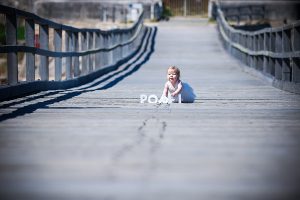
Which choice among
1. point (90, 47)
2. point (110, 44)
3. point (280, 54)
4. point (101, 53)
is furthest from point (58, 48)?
point (110, 44)

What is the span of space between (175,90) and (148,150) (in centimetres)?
431

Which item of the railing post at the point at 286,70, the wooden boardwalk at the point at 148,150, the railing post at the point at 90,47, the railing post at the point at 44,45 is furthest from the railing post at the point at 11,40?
the railing post at the point at 90,47

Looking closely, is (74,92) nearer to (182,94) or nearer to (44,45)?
(44,45)

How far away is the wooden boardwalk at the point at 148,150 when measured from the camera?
10.7 feet

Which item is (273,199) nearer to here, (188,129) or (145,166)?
(145,166)

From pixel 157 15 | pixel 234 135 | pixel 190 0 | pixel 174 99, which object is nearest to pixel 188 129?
pixel 234 135

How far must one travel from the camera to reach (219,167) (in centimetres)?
380

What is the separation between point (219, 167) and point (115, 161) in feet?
2.08

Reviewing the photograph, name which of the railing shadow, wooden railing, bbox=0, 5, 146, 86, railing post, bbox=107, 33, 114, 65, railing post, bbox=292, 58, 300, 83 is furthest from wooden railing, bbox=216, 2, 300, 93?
railing post, bbox=107, 33, 114, 65

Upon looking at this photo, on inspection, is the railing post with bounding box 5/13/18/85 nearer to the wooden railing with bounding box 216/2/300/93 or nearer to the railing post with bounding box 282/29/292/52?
the wooden railing with bounding box 216/2/300/93

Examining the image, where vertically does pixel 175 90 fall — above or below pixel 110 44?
below

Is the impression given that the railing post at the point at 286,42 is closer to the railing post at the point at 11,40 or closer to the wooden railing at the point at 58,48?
the wooden railing at the point at 58,48

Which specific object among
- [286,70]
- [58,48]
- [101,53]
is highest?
[58,48]

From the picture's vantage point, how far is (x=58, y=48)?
1159 cm
